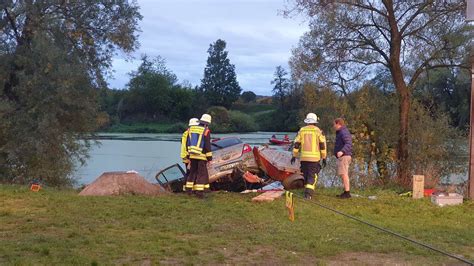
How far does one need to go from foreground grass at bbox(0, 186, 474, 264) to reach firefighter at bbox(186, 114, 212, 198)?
55cm

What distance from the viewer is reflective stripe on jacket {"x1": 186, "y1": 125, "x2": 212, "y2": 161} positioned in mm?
12477

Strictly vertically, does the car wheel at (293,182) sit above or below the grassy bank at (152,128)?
below

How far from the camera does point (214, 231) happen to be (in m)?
8.64

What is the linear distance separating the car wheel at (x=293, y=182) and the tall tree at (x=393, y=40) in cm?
471

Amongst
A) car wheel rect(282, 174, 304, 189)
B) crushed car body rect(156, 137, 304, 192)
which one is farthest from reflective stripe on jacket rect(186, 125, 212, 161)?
car wheel rect(282, 174, 304, 189)

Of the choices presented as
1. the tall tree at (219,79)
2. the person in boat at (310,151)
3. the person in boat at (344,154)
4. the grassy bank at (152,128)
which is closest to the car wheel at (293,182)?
the person in boat at (344,154)

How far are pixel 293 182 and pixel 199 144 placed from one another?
381 centimetres

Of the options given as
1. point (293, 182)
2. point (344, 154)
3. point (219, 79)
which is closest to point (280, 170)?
point (293, 182)

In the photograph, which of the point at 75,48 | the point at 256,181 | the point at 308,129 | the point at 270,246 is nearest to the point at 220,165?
the point at 256,181

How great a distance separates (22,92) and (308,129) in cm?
1160

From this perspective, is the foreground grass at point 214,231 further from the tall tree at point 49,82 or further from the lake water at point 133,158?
the lake water at point 133,158

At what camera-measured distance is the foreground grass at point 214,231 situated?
23.0ft

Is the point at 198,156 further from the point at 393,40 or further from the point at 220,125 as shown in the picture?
the point at 220,125

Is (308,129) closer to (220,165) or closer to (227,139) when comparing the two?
(220,165)
